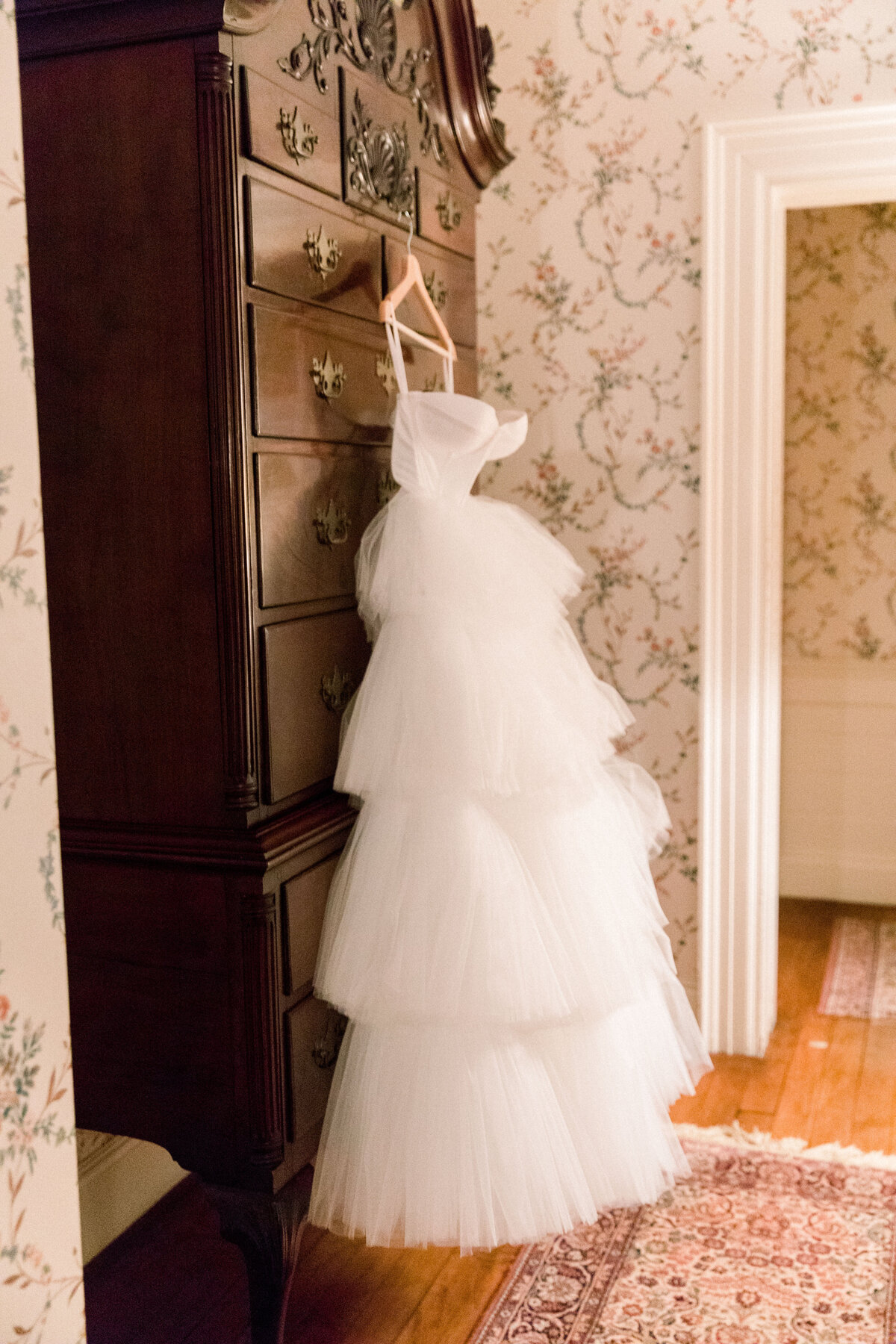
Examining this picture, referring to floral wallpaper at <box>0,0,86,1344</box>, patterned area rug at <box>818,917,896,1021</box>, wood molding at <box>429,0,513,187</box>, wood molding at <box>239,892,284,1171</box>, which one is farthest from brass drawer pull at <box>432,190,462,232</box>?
patterned area rug at <box>818,917,896,1021</box>

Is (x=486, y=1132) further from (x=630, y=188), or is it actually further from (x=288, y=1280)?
(x=630, y=188)

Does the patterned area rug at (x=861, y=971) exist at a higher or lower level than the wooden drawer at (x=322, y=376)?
lower

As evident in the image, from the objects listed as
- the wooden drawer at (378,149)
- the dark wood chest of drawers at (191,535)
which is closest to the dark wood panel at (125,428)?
the dark wood chest of drawers at (191,535)

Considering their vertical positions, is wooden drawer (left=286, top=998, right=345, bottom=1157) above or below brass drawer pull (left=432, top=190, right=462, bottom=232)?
below

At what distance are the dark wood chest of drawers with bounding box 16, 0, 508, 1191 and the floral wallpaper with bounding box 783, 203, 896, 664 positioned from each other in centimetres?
244

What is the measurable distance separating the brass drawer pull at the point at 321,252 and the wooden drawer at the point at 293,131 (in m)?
0.07

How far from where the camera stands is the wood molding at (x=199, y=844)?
1.60m

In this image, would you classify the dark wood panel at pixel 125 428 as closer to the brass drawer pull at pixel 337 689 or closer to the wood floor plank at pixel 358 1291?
the brass drawer pull at pixel 337 689

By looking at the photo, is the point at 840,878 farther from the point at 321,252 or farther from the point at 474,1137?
the point at 321,252

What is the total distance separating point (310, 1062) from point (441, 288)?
1.35 metres

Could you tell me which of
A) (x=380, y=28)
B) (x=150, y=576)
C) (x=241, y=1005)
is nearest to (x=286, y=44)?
(x=380, y=28)

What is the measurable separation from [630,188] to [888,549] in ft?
5.30

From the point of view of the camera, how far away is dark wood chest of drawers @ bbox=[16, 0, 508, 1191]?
5.07ft

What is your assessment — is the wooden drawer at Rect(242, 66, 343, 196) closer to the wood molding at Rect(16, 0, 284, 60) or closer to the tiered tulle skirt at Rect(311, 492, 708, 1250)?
the wood molding at Rect(16, 0, 284, 60)
